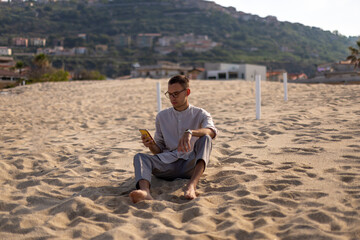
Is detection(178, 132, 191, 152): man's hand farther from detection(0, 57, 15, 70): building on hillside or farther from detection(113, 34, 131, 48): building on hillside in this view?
detection(113, 34, 131, 48): building on hillside

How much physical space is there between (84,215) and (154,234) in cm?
72

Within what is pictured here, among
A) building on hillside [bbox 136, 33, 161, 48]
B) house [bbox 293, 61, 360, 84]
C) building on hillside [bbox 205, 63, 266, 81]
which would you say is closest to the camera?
house [bbox 293, 61, 360, 84]

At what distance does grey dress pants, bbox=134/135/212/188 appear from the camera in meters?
3.30

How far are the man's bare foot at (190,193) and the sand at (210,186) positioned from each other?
55 mm

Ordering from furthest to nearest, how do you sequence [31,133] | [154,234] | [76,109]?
[76,109], [31,133], [154,234]

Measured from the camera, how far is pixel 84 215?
114 inches

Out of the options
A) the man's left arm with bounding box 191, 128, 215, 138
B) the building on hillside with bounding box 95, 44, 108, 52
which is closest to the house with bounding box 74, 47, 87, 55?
the building on hillside with bounding box 95, 44, 108, 52

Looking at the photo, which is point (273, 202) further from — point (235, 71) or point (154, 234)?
point (235, 71)

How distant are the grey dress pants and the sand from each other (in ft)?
0.38

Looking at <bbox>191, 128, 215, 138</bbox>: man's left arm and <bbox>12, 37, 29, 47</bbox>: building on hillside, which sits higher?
<bbox>12, 37, 29, 47</bbox>: building on hillside

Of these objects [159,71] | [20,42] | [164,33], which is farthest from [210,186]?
[164,33]

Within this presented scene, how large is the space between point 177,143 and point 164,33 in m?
129

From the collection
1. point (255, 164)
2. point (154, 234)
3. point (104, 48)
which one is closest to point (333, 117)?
point (255, 164)

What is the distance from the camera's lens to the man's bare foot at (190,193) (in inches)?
121
